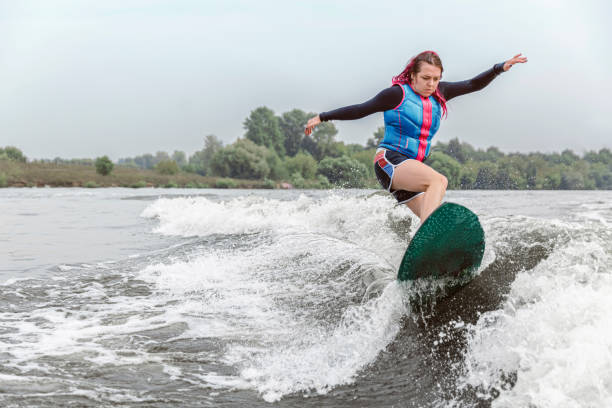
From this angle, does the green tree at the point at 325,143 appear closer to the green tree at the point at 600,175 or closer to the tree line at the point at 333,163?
the tree line at the point at 333,163

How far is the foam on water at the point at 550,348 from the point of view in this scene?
2547 millimetres

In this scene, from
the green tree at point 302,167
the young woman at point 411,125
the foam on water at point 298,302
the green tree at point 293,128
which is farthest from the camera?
the green tree at point 293,128

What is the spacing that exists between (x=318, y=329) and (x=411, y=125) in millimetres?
2100

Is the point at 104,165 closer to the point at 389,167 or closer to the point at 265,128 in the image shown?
the point at 265,128

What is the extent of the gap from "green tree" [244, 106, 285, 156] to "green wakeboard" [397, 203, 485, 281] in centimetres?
11205

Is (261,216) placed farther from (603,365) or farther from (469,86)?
(603,365)

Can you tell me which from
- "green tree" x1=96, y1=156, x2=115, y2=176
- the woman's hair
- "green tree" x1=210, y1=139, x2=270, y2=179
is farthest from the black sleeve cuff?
"green tree" x1=210, y1=139, x2=270, y2=179

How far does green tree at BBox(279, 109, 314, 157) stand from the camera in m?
121

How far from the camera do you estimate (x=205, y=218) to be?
13.5 metres

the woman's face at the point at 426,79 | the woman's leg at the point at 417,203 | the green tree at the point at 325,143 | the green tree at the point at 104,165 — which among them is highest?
the green tree at the point at 325,143

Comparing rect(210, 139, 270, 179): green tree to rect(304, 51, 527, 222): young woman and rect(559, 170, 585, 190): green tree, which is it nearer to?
rect(559, 170, 585, 190): green tree

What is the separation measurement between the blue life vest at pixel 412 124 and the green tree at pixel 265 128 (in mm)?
111236

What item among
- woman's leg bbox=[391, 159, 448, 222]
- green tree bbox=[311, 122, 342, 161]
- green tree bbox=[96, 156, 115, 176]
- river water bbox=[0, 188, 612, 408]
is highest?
green tree bbox=[311, 122, 342, 161]

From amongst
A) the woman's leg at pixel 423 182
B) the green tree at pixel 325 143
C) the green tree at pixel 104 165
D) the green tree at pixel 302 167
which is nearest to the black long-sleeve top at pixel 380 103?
the woman's leg at pixel 423 182
